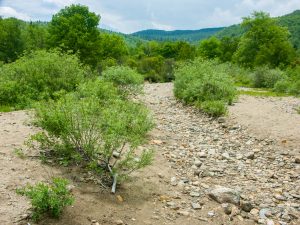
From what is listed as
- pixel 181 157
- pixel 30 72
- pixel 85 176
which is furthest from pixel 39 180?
pixel 30 72

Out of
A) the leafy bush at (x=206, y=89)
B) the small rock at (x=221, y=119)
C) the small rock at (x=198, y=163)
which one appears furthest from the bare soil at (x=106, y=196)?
→ the leafy bush at (x=206, y=89)

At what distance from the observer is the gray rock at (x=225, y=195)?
620 centimetres

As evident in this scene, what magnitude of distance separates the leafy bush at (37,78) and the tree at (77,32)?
2170cm

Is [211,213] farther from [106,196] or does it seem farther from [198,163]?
[198,163]

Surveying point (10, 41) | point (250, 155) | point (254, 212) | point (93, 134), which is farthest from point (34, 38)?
point (254, 212)

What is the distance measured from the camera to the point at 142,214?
549cm

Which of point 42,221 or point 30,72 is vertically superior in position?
point 30,72

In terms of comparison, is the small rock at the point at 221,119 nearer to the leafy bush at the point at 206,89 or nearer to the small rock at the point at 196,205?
the leafy bush at the point at 206,89

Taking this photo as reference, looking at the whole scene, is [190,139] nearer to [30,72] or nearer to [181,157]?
[181,157]

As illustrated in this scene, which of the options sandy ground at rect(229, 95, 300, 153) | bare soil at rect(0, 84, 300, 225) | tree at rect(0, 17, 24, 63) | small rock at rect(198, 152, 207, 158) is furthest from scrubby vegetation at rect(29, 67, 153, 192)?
tree at rect(0, 17, 24, 63)

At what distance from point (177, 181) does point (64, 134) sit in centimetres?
240

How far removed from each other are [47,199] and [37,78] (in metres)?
9.48

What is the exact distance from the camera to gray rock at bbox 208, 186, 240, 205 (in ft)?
20.3

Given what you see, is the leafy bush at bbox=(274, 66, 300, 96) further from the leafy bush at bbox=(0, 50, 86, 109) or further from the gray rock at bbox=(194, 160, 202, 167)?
the gray rock at bbox=(194, 160, 202, 167)
